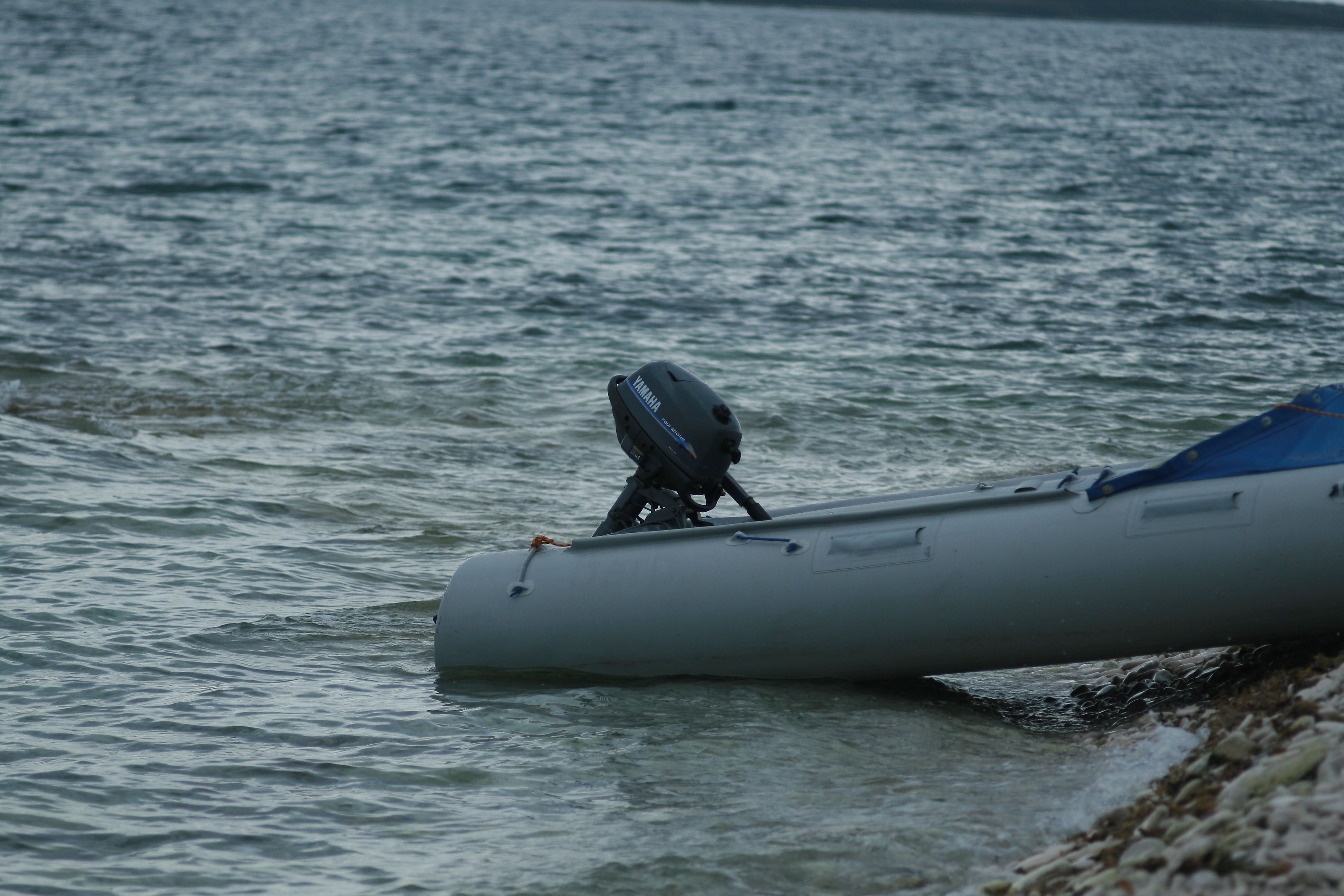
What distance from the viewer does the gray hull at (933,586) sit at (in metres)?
3.62

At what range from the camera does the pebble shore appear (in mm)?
2430

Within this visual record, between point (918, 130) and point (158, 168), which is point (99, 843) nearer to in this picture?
point (158, 168)

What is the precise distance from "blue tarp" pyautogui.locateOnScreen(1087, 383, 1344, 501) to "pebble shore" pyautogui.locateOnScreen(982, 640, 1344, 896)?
1.86 ft

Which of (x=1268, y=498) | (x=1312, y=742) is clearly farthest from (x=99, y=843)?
(x=1268, y=498)

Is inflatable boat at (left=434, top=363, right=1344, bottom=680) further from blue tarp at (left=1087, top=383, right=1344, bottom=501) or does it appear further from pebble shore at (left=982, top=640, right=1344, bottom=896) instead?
pebble shore at (left=982, top=640, right=1344, bottom=896)

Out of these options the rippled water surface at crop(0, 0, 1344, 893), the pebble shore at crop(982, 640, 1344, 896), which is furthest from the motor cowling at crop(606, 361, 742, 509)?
the pebble shore at crop(982, 640, 1344, 896)

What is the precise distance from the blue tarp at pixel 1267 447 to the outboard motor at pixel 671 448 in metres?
1.34

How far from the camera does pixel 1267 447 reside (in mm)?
3760

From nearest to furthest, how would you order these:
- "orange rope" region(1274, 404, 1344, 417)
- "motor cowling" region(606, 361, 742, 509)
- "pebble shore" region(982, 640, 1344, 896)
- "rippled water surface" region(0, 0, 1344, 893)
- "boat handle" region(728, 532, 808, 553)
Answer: "pebble shore" region(982, 640, 1344, 896) → "rippled water surface" region(0, 0, 1344, 893) → "orange rope" region(1274, 404, 1344, 417) → "boat handle" region(728, 532, 808, 553) → "motor cowling" region(606, 361, 742, 509)

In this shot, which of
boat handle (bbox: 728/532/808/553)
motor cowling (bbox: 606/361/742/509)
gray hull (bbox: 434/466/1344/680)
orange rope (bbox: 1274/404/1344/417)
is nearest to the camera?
gray hull (bbox: 434/466/1344/680)

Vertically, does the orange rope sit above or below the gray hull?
above

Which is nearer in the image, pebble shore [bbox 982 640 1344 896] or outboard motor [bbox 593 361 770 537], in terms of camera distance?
pebble shore [bbox 982 640 1344 896]

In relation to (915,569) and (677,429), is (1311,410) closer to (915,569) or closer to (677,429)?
(915,569)

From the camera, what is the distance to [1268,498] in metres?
3.60
